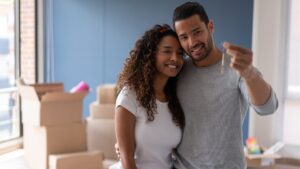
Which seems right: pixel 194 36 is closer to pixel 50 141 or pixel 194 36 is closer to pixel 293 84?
pixel 293 84

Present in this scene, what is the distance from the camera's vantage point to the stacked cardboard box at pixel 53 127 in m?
3.08

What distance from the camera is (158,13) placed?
145 inches

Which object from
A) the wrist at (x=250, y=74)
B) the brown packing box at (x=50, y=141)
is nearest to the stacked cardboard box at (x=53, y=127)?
the brown packing box at (x=50, y=141)

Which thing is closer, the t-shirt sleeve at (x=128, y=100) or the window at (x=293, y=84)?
the t-shirt sleeve at (x=128, y=100)

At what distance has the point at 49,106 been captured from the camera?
3.11 metres

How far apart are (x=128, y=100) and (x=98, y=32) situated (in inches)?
100

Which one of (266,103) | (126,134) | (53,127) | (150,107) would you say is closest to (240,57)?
(266,103)

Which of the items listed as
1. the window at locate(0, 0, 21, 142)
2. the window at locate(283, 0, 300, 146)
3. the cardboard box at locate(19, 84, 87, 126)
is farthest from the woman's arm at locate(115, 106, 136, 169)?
the window at locate(0, 0, 21, 142)

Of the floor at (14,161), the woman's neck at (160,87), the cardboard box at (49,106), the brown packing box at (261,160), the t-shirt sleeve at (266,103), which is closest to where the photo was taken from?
the t-shirt sleeve at (266,103)

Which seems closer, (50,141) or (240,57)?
(240,57)

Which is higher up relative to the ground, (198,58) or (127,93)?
(198,58)

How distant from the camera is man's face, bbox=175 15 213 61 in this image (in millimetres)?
1585

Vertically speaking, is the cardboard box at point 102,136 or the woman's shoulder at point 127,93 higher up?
the woman's shoulder at point 127,93

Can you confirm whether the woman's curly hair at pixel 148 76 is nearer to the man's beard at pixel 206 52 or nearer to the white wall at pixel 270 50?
the man's beard at pixel 206 52
